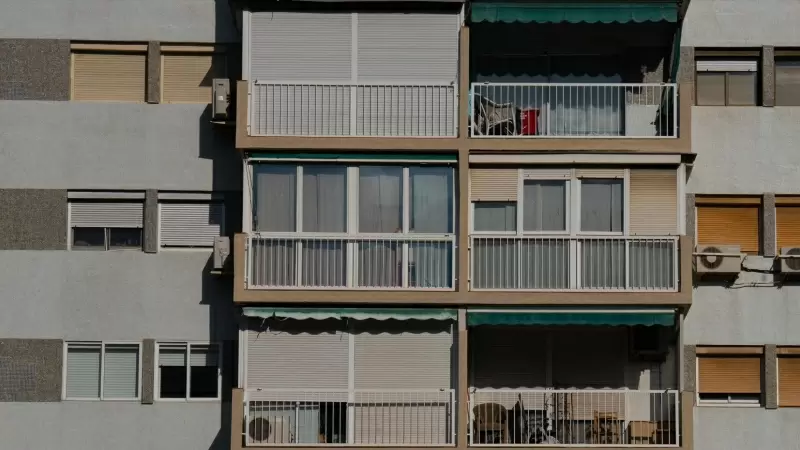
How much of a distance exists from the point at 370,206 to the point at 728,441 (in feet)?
21.5

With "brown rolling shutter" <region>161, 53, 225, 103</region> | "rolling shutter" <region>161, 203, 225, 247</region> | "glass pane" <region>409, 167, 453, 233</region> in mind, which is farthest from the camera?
"brown rolling shutter" <region>161, 53, 225, 103</region>

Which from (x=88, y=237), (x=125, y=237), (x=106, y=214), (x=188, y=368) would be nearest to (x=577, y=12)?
(x=125, y=237)

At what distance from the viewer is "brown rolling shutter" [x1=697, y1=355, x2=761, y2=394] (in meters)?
22.4

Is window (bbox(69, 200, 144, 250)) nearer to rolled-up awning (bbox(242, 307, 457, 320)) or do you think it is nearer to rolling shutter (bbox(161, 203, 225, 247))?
rolling shutter (bbox(161, 203, 225, 247))

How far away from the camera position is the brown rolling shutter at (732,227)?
74.6ft

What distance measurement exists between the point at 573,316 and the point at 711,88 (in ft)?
15.2

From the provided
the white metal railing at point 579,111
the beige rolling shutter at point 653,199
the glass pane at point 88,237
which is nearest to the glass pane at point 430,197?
the white metal railing at point 579,111

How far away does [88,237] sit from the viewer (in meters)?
22.6

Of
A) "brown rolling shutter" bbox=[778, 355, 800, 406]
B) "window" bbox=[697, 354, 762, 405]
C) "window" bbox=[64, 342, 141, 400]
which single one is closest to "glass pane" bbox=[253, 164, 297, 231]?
"window" bbox=[64, 342, 141, 400]

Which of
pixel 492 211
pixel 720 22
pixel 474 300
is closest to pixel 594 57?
pixel 720 22

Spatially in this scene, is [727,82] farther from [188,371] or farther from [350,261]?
[188,371]

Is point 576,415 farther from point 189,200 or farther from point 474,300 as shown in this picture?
point 189,200

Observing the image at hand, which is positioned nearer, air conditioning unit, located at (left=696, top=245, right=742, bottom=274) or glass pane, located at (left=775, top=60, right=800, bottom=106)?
air conditioning unit, located at (left=696, top=245, right=742, bottom=274)

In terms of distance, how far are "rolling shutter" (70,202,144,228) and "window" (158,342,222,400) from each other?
6.58 feet
